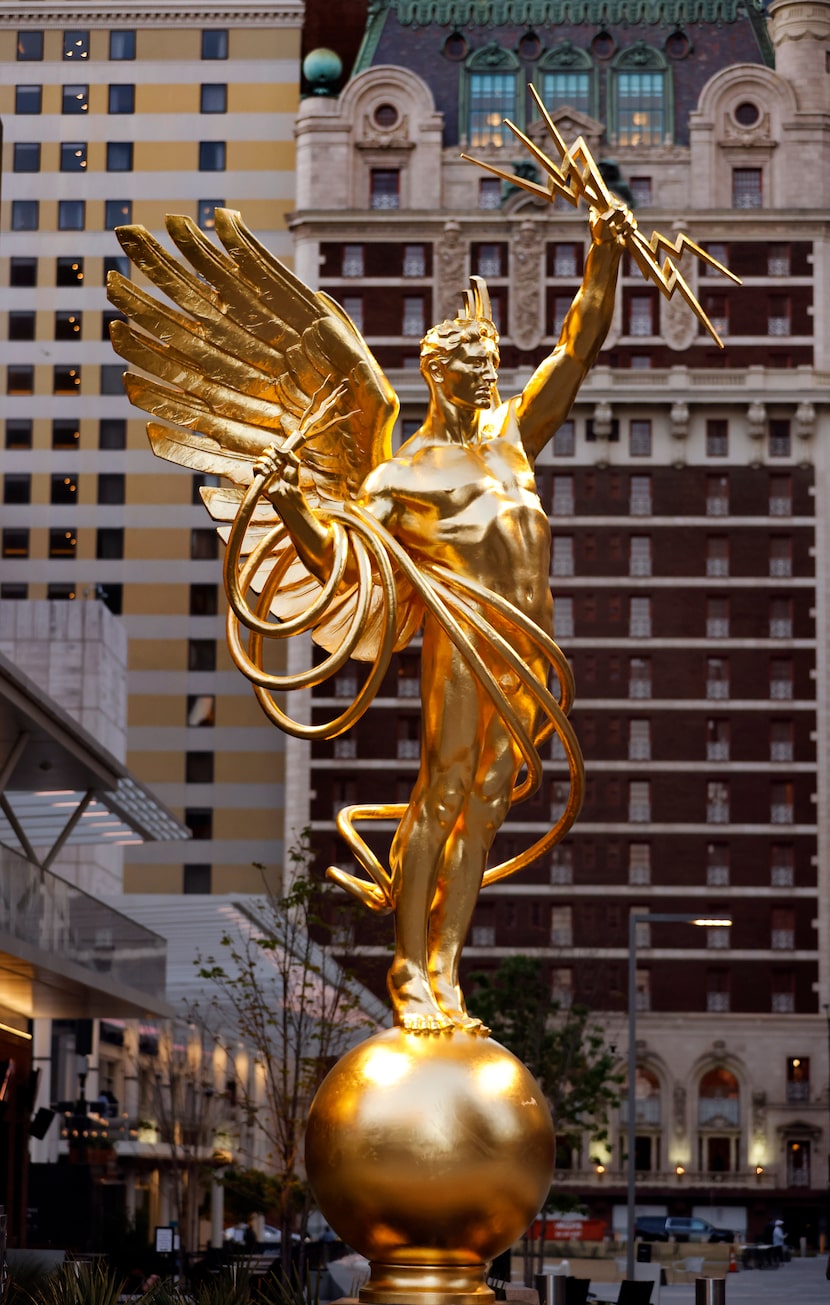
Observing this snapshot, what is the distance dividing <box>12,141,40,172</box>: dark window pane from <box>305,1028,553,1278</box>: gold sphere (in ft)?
306

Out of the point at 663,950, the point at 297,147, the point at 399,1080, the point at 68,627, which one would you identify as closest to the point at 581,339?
the point at 399,1080

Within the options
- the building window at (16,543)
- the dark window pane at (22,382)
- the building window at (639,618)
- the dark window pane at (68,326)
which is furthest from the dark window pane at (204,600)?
the building window at (639,618)

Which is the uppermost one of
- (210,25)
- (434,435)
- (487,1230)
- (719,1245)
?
(210,25)

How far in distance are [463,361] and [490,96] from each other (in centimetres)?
8975

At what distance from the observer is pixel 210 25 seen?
10075 centimetres

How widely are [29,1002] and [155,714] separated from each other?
57.0 metres

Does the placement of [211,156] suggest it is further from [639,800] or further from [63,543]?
[639,800]

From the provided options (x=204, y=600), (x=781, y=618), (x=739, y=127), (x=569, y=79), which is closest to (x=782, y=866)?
(x=781, y=618)

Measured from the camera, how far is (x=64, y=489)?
97.9m

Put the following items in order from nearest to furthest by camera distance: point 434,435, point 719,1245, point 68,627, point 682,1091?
point 434,435 < point 68,627 < point 719,1245 < point 682,1091

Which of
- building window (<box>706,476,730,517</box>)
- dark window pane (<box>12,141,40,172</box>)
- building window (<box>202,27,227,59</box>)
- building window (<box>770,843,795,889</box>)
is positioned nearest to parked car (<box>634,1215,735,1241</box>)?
building window (<box>770,843,795,889</box>)

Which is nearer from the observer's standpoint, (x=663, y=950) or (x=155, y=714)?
(x=663, y=950)

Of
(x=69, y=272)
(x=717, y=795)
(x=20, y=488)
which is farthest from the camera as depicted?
(x=69, y=272)

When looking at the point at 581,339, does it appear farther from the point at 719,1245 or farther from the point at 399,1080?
the point at 719,1245
